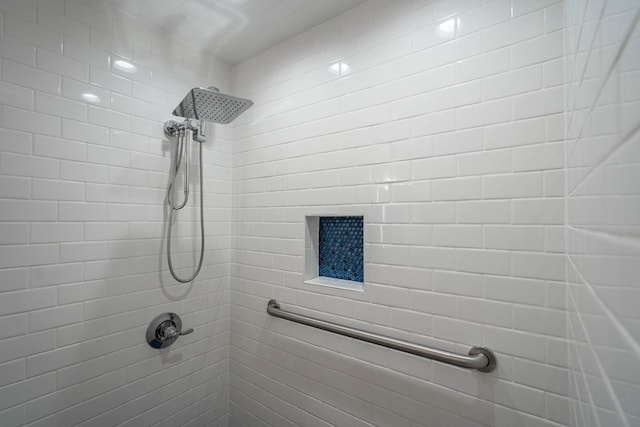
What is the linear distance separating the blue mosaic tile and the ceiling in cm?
105

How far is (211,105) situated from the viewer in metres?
1.25

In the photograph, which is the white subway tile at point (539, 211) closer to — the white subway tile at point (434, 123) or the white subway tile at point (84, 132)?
the white subway tile at point (434, 123)

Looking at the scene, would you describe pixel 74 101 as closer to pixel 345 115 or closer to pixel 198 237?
pixel 198 237

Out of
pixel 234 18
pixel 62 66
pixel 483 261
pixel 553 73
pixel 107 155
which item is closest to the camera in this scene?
pixel 553 73

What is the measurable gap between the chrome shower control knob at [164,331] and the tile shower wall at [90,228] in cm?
4

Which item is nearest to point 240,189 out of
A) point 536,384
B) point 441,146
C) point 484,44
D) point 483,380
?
point 441,146

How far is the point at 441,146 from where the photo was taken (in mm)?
1083

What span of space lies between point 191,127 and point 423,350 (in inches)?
60.0

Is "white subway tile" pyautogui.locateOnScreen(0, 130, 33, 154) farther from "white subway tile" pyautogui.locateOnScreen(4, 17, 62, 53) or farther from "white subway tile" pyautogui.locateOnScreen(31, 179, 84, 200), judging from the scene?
"white subway tile" pyautogui.locateOnScreen(4, 17, 62, 53)

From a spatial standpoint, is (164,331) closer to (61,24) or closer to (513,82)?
(61,24)

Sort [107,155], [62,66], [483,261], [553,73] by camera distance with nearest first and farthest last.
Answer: [553,73], [483,261], [62,66], [107,155]

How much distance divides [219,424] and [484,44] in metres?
2.46

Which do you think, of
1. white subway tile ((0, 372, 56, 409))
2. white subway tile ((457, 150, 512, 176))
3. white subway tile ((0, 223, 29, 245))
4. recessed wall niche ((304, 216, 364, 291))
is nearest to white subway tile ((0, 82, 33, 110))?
white subway tile ((0, 223, 29, 245))

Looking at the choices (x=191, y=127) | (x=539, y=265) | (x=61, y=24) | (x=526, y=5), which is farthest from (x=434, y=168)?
(x=61, y=24)
